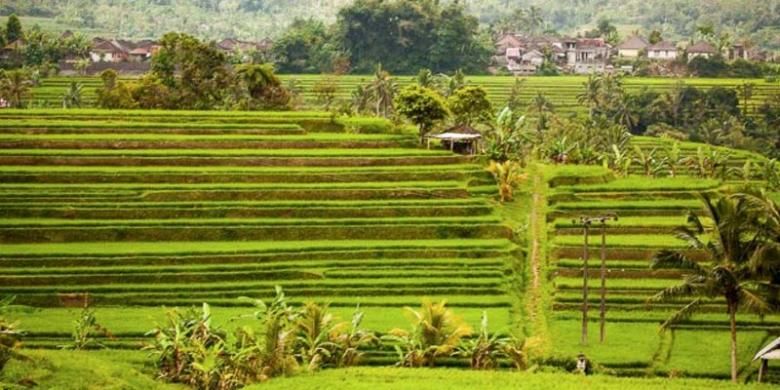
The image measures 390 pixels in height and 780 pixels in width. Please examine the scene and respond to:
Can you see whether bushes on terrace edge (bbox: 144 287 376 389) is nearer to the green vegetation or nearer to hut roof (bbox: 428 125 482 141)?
the green vegetation

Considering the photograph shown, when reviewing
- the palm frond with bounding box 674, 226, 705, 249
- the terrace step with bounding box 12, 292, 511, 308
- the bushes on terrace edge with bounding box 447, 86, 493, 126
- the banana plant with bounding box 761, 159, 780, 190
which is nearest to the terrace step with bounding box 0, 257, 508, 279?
the terrace step with bounding box 12, 292, 511, 308

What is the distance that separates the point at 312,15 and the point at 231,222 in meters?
93.8

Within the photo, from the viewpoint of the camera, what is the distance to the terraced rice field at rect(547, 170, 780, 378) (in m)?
26.8

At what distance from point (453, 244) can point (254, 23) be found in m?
106

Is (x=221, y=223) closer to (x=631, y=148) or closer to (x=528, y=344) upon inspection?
(x=528, y=344)

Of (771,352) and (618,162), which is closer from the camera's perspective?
(771,352)

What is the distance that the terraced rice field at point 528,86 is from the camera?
66.1 m

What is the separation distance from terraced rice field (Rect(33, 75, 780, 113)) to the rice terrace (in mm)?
1675

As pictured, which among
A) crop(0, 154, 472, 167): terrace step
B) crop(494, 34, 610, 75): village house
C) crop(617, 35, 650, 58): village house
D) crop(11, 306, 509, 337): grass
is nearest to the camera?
crop(11, 306, 509, 337): grass

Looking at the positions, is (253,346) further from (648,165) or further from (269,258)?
(648,165)

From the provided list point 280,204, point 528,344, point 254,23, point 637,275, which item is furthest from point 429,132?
point 254,23

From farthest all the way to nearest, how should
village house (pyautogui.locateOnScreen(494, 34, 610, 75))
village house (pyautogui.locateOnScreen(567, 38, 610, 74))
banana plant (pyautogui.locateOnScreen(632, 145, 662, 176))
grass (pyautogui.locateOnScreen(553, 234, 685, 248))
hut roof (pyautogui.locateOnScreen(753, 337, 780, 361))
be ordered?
village house (pyautogui.locateOnScreen(567, 38, 610, 74)) → village house (pyautogui.locateOnScreen(494, 34, 610, 75)) → banana plant (pyautogui.locateOnScreen(632, 145, 662, 176)) → grass (pyautogui.locateOnScreen(553, 234, 685, 248)) → hut roof (pyautogui.locateOnScreen(753, 337, 780, 361))

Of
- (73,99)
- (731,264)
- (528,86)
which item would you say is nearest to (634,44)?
(528,86)

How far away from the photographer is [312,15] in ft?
418
